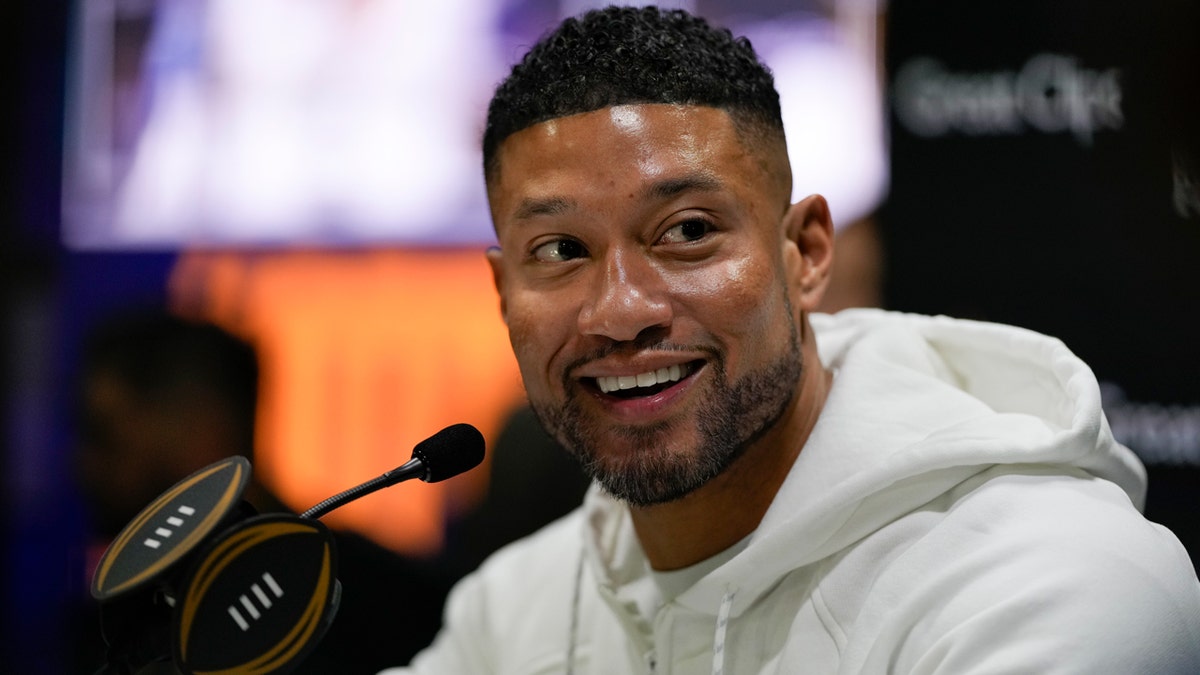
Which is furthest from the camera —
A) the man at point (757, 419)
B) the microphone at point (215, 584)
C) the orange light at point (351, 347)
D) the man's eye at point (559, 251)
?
the orange light at point (351, 347)

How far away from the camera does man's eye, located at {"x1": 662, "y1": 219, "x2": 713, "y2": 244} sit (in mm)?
1446

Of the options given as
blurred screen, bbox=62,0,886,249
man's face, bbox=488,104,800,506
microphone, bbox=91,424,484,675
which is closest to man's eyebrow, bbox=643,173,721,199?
man's face, bbox=488,104,800,506

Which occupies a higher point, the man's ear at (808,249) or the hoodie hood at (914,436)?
the man's ear at (808,249)

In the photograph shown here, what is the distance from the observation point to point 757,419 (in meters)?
1.48

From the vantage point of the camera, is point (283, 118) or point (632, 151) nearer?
point (632, 151)

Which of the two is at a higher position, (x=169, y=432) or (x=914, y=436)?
(x=914, y=436)

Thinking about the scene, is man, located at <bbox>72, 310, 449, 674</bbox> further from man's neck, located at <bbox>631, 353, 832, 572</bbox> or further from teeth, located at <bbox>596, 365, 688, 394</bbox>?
teeth, located at <bbox>596, 365, 688, 394</bbox>

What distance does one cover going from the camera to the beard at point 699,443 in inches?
56.4

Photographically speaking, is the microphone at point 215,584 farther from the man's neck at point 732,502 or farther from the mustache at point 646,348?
the man's neck at point 732,502

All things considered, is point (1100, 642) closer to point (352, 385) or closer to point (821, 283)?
point (821, 283)

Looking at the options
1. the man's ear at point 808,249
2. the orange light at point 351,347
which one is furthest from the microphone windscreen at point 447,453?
the orange light at point 351,347

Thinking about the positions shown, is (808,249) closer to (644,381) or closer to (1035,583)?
(644,381)

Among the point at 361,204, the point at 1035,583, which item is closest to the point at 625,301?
the point at 1035,583

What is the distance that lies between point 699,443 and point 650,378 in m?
0.10
